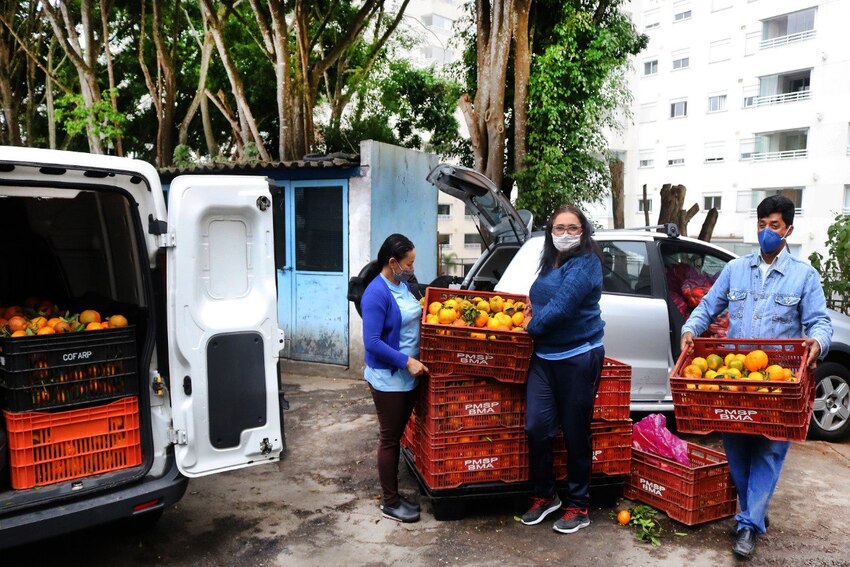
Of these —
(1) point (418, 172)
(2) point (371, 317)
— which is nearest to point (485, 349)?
(2) point (371, 317)

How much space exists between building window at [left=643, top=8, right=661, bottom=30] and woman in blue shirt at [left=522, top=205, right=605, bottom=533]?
34.8 metres

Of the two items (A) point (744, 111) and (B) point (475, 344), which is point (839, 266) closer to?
(B) point (475, 344)

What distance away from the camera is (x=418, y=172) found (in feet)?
31.2

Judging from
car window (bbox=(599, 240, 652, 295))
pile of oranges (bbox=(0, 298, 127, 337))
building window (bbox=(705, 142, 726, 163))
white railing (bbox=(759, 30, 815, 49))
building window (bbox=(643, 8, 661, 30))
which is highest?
building window (bbox=(643, 8, 661, 30))

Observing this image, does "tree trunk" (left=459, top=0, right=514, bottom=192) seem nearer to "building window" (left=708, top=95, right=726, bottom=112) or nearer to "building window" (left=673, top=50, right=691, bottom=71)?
"building window" (left=708, top=95, right=726, bottom=112)

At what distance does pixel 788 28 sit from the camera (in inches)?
1115

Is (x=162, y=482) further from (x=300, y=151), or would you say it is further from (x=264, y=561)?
(x=300, y=151)

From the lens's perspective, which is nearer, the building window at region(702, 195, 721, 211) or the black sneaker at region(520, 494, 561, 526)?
the black sneaker at region(520, 494, 561, 526)

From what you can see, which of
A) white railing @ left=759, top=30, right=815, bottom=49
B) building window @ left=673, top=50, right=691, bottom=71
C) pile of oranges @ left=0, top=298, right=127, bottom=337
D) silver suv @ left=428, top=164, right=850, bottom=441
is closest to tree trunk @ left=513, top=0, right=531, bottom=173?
silver suv @ left=428, top=164, right=850, bottom=441

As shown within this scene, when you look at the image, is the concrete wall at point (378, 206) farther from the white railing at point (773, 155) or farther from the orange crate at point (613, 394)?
the white railing at point (773, 155)

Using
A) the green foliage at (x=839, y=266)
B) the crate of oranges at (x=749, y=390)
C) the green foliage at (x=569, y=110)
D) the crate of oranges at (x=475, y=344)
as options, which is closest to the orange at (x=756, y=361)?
the crate of oranges at (x=749, y=390)

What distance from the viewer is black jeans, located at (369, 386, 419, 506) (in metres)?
4.24

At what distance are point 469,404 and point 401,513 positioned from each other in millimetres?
868

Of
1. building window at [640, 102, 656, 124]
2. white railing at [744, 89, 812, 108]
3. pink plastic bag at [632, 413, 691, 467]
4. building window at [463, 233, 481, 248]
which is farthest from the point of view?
building window at [463, 233, 481, 248]
